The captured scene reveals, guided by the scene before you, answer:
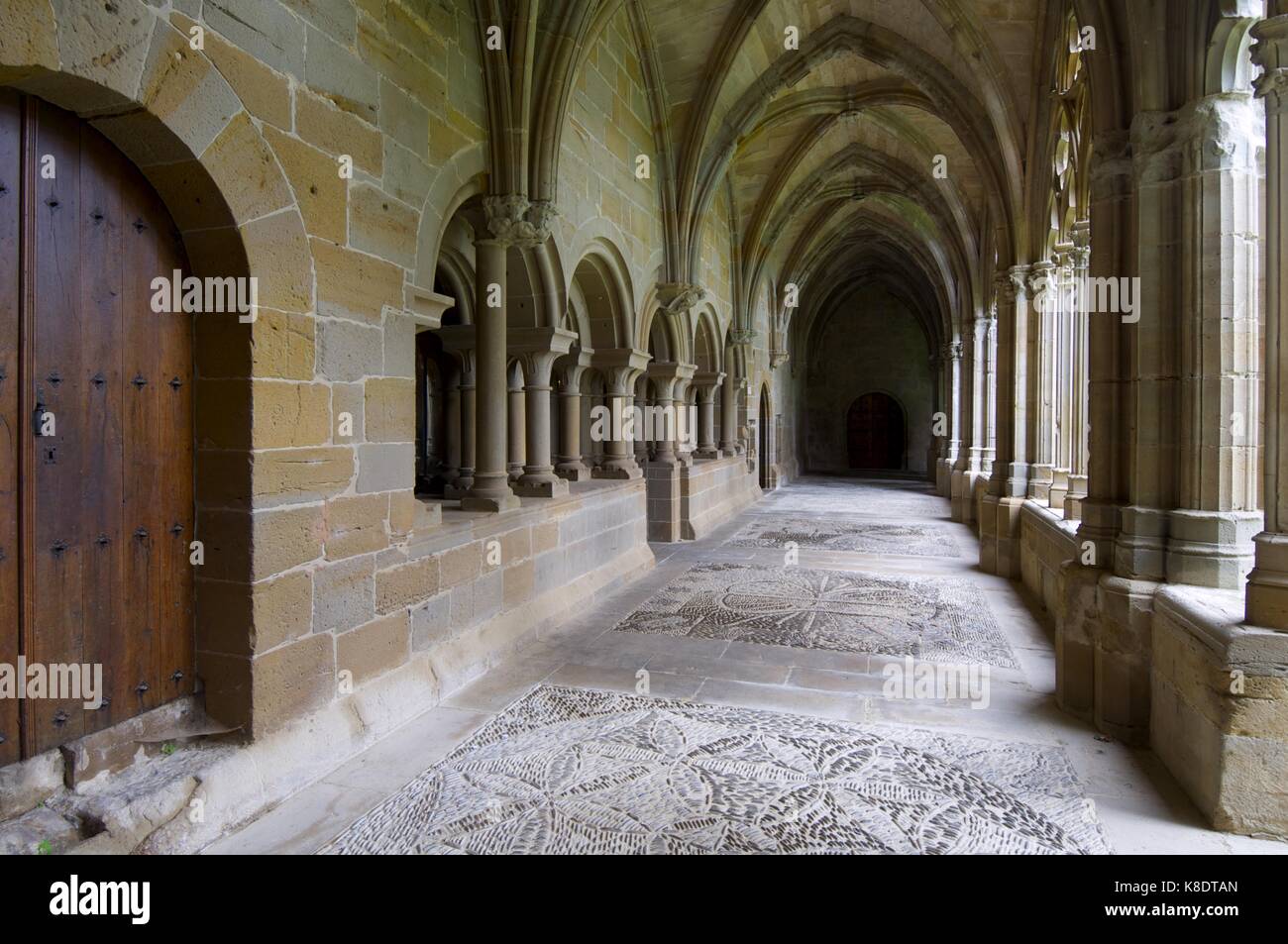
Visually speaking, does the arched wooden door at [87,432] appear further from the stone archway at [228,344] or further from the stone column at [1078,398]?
the stone column at [1078,398]

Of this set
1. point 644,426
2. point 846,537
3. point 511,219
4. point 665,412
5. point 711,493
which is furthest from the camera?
point 711,493

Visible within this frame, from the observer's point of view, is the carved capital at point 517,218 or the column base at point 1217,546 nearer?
the column base at point 1217,546

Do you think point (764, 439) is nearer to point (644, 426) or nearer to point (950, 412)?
point (950, 412)

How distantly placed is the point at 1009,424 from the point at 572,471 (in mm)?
4110

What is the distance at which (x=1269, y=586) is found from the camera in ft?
7.71

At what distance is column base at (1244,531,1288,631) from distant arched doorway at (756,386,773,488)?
40.0 feet

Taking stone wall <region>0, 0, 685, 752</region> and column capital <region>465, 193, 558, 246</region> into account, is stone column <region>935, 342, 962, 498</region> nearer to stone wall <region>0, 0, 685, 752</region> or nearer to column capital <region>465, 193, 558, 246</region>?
column capital <region>465, 193, 558, 246</region>

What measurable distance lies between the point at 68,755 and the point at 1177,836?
11.3 feet

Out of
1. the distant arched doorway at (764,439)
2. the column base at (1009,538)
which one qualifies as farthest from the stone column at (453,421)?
the distant arched doorway at (764,439)

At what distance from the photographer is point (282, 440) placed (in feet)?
8.93

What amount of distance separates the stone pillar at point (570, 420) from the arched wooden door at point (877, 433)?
17.1 meters

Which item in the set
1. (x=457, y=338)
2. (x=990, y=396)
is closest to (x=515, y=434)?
(x=457, y=338)

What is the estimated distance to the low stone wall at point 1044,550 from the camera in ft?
15.3

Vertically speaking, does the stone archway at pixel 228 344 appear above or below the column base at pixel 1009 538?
above
